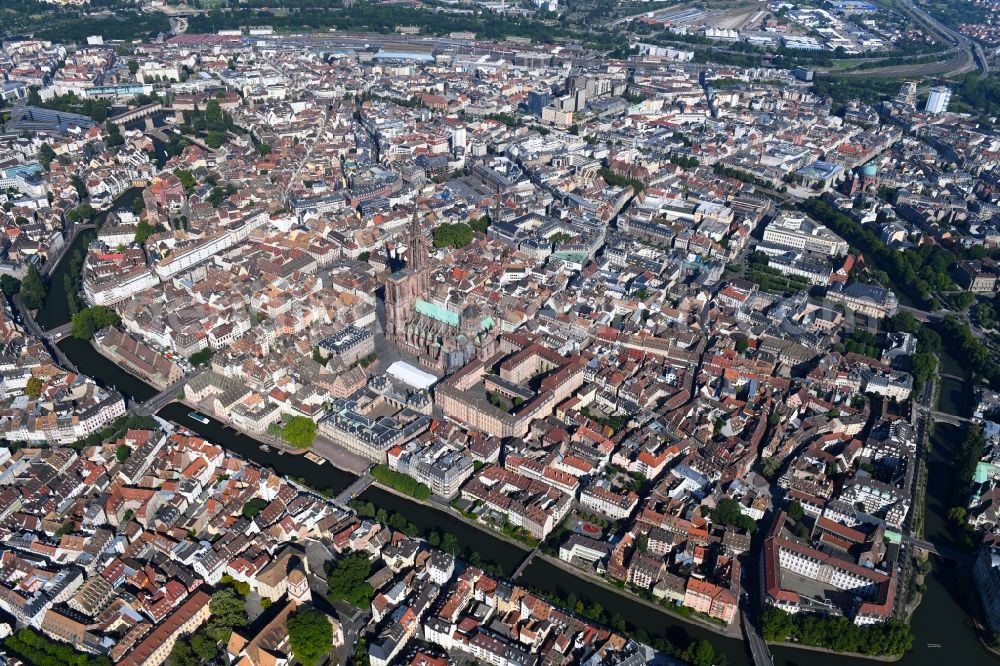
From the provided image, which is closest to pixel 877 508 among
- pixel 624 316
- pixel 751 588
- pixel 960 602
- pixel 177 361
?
pixel 960 602

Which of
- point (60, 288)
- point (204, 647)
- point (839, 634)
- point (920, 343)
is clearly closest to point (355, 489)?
point (204, 647)

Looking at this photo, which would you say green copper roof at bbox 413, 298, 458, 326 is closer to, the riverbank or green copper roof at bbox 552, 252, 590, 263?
green copper roof at bbox 552, 252, 590, 263

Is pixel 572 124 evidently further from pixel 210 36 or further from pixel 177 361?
pixel 210 36

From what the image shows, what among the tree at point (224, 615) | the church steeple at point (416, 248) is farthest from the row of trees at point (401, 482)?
the church steeple at point (416, 248)

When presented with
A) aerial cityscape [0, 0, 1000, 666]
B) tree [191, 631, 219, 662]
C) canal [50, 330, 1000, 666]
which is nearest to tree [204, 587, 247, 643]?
aerial cityscape [0, 0, 1000, 666]

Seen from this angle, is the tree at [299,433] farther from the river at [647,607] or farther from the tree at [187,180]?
the tree at [187,180]
